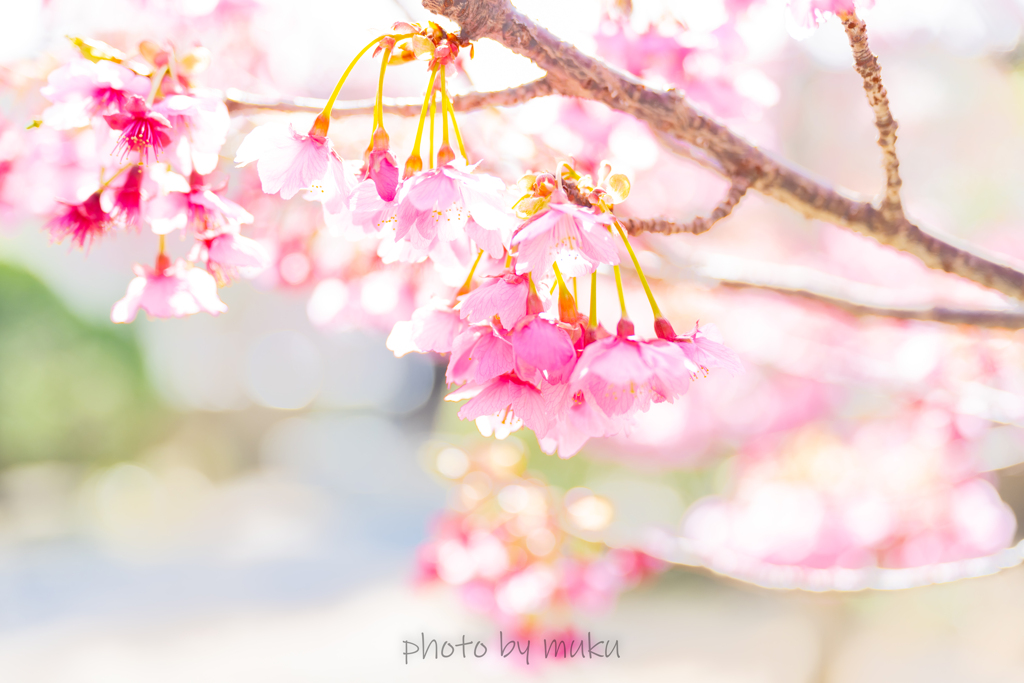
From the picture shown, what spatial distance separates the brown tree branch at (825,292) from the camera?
3.14 ft

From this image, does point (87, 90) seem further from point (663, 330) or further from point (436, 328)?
point (663, 330)

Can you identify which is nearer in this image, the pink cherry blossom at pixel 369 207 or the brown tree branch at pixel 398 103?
the pink cherry blossom at pixel 369 207

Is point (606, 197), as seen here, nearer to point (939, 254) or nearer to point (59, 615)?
point (939, 254)

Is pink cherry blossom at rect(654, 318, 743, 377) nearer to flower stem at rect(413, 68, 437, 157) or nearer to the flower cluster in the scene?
the flower cluster

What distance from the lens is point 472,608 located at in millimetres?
1747

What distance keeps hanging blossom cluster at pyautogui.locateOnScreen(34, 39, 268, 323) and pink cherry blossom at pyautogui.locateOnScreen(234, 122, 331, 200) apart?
82mm

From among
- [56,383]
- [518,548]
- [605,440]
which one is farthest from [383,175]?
[56,383]

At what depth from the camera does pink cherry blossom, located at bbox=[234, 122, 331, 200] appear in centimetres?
58

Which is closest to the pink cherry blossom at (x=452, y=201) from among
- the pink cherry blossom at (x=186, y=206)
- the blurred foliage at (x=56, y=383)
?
the pink cherry blossom at (x=186, y=206)

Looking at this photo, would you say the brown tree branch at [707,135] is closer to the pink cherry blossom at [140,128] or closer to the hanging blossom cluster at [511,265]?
the hanging blossom cluster at [511,265]

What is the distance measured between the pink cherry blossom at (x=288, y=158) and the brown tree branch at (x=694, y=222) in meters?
0.27

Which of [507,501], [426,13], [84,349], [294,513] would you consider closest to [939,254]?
[426,13]

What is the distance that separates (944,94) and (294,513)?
669cm

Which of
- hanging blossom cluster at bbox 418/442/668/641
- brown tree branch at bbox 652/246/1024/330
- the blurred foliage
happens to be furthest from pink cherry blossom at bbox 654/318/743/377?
the blurred foliage
